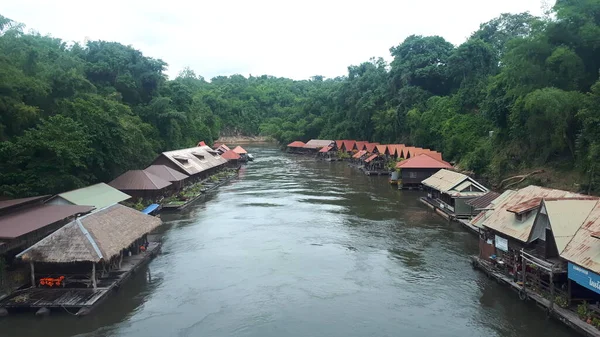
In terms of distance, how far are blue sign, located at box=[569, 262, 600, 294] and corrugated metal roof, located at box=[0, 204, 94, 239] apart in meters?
19.5

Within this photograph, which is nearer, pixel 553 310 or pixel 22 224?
pixel 553 310

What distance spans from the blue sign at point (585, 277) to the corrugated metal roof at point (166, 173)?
3052 centimetres

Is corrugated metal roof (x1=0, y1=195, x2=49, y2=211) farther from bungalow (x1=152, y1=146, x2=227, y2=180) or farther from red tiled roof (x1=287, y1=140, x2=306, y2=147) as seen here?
red tiled roof (x1=287, y1=140, x2=306, y2=147)

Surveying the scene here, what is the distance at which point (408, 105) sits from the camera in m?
69.8

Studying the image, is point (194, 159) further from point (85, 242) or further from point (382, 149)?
point (85, 242)

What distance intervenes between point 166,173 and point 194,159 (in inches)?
403

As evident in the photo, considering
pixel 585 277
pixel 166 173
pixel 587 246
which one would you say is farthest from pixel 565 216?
pixel 166 173

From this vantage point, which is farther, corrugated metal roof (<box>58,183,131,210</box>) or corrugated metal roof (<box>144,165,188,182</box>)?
corrugated metal roof (<box>144,165,188,182</box>)

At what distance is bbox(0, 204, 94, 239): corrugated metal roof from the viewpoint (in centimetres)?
1744

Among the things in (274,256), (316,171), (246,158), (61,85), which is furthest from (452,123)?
(61,85)

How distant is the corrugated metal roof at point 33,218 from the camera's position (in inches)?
687

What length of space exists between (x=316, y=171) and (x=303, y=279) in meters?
39.6

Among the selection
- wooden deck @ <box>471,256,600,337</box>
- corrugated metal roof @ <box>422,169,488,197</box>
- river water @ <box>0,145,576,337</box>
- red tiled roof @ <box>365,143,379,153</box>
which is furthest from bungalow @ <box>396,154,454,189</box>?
wooden deck @ <box>471,256,600,337</box>

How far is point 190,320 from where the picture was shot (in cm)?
1541
